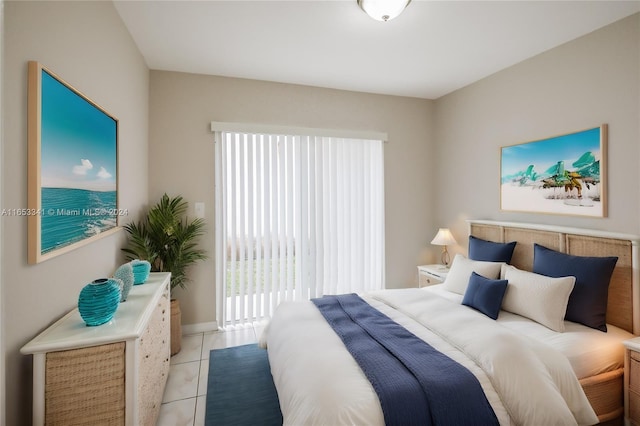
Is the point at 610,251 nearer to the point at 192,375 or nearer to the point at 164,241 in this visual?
the point at 192,375

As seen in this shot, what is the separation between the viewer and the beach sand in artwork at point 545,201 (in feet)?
8.29

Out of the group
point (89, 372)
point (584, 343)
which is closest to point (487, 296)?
point (584, 343)

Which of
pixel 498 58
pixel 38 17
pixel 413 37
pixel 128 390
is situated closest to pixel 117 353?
pixel 128 390

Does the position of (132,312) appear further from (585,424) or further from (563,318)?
(563,318)

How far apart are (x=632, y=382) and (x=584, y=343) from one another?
0.97ft

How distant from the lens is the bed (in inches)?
58.8

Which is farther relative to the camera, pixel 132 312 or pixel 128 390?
pixel 132 312

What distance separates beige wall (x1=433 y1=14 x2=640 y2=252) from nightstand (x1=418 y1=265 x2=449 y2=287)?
16.1 inches

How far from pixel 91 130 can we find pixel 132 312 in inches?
42.4

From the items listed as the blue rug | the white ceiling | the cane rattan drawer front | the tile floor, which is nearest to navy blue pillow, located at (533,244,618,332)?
the white ceiling

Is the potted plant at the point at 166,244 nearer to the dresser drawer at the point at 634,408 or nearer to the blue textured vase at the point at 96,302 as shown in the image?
the blue textured vase at the point at 96,302

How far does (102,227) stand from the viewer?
2.03m

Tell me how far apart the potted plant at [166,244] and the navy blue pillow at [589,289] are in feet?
11.0

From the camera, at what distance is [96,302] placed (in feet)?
4.77
